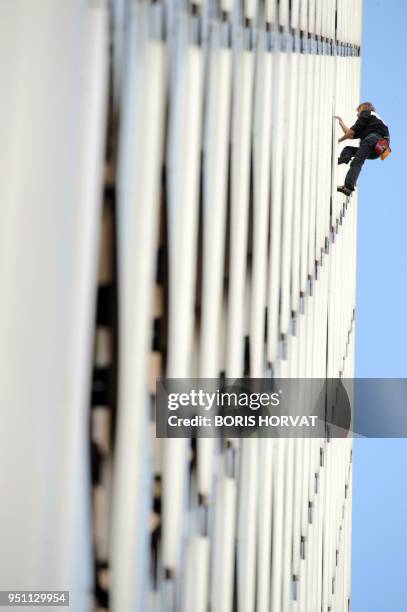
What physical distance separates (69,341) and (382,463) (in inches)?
132

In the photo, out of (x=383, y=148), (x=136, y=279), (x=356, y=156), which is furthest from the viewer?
(x=383, y=148)

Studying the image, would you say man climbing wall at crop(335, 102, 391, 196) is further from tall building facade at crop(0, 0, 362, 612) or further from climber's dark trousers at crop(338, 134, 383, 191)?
tall building facade at crop(0, 0, 362, 612)

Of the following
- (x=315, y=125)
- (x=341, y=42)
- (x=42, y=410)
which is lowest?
(x=42, y=410)

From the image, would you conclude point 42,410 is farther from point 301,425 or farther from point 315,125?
point 315,125

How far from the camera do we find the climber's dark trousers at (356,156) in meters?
2.18

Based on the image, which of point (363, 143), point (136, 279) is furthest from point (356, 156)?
point (136, 279)

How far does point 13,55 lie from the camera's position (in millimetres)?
554

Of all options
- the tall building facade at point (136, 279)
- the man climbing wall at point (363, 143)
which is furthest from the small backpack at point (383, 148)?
the tall building facade at point (136, 279)

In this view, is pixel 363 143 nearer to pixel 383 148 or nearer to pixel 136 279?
pixel 383 148

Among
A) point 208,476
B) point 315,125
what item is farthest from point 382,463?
point 208,476

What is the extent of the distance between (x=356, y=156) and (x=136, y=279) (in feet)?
5.68

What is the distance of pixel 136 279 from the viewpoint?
2.23ft

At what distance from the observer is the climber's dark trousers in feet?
7.16

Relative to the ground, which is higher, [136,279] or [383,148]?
[383,148]
